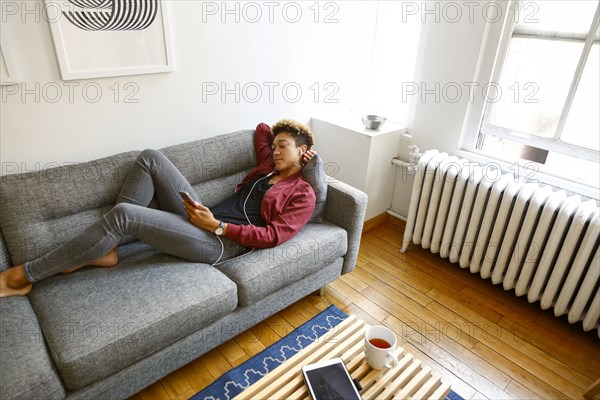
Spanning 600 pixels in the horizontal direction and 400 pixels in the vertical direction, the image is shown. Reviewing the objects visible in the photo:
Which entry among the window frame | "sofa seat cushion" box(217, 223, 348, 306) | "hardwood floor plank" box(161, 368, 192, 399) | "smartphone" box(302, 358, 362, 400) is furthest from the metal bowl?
"hardwood floor plank" box(161, 368, 192, 399)

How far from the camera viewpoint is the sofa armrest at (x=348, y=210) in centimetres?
199

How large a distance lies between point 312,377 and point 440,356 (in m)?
0.91

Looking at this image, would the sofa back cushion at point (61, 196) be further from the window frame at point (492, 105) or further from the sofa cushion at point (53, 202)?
the window frame at point (492, 105)

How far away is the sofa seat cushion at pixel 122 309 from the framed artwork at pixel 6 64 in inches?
32.3

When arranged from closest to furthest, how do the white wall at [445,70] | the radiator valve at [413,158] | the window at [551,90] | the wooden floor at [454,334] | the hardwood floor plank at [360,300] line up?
1. the wooden floor at [454,334]
2. the window at [551,90]
3. the hardwood floor plank at [360,300]
4. the white wall at [445,70]
5. the radiator valve at [413,158]

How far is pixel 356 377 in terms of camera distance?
124 cm

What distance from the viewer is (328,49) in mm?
2672

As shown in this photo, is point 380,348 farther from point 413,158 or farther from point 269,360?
point 413,158

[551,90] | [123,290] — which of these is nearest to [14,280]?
[123,290]

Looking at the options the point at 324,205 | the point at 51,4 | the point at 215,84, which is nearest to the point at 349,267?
the point at 324,205

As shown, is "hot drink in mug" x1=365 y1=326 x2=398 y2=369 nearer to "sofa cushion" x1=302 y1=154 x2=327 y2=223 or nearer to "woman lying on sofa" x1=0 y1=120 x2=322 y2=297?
"woman lying on sofa" x1=0 y1=120 x2=322 y2=297

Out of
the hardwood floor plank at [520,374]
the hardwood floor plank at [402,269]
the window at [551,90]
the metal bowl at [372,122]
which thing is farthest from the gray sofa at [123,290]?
the window at [551,90]

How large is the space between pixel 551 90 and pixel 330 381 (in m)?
1.88

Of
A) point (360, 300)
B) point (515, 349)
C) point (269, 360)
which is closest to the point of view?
point (269, 360)
